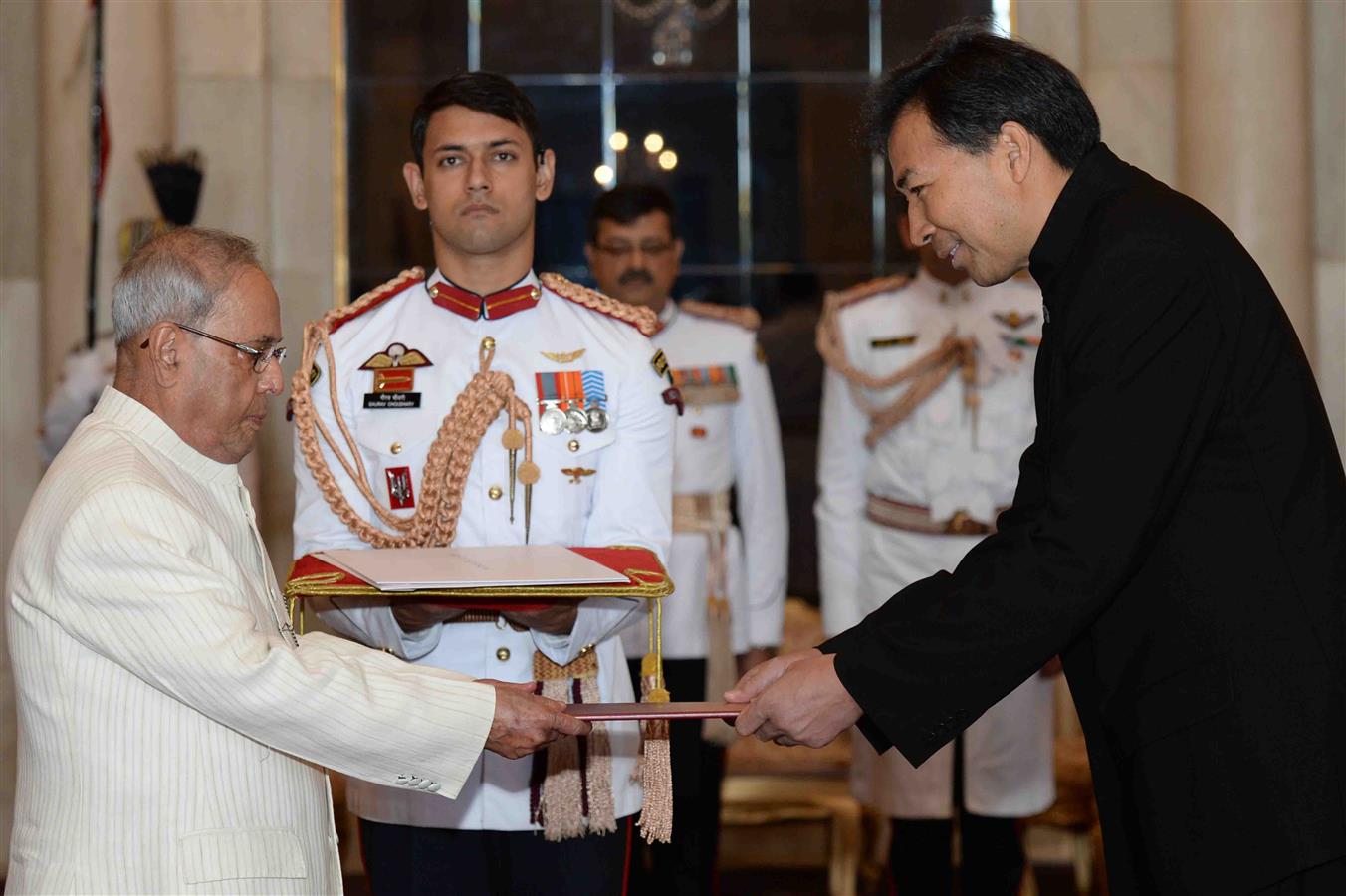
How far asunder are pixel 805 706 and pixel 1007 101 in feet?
3.02

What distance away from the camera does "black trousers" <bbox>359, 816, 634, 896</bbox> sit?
9.01 feet

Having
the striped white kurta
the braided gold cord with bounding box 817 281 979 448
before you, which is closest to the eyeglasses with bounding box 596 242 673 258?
the braided gold cord with bounding box 817 281 979 448

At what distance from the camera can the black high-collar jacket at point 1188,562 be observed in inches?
81.6

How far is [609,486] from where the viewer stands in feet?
9.40

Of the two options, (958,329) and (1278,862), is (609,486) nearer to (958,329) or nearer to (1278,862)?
(1278,862)

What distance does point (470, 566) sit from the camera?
2363 millimetres

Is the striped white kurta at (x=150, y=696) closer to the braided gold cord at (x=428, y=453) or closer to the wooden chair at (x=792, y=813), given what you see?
the braided gold cord at (x=428, y=453)

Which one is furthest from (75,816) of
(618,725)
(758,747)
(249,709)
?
(758,747)

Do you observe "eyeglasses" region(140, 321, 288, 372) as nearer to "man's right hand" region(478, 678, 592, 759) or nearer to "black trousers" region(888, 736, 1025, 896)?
"man's right hand" region(478, 678, 592, 759)

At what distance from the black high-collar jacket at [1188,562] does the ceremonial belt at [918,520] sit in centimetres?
205

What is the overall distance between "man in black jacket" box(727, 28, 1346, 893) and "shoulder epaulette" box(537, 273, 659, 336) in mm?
840

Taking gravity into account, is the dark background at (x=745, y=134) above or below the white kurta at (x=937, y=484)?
above

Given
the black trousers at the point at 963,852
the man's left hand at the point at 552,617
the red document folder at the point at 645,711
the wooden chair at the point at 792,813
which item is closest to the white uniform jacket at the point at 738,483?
the black trousers at the point at 963,852

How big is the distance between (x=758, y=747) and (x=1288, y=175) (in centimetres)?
254
